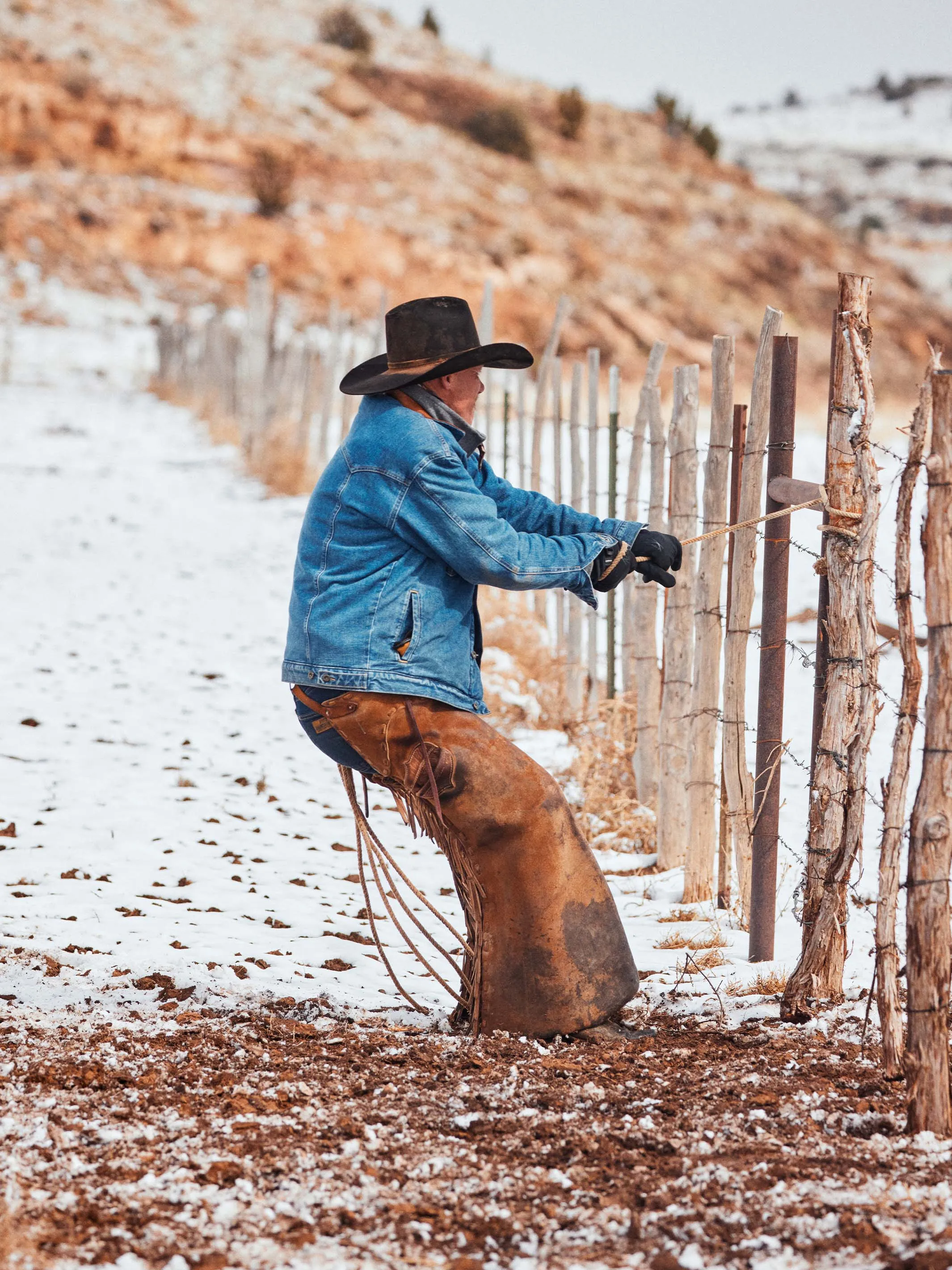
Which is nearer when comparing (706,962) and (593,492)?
(706,962)

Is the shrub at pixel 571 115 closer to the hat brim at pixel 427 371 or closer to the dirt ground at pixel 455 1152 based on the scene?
the hat brim at pixel 427 371

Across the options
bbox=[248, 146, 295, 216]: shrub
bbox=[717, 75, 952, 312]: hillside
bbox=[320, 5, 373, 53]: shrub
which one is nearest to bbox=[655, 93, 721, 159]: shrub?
bbox=[717, 75, 952, 312]: hillside

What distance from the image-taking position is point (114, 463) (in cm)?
1420

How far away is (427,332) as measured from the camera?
2.88m

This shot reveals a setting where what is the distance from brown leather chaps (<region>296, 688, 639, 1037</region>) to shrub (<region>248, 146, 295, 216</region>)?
2915cm

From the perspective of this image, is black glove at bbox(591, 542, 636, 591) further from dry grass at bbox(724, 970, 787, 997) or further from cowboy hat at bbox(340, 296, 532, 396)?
dry grass at bbox(724, 970, 787, 997)

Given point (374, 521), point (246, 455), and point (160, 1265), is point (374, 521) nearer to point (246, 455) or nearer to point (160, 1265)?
point (160, 1265)

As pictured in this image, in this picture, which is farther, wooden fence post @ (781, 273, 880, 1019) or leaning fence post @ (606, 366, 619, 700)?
leaning fence post @ (606, 366, 619, 700)

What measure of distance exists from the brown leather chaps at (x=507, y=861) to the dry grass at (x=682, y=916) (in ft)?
3.52

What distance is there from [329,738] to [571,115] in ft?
129

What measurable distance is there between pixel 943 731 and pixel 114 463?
13.2m

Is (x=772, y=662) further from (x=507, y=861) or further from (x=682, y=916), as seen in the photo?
(x=507, y=861)

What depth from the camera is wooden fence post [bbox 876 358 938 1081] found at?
7.37 feet

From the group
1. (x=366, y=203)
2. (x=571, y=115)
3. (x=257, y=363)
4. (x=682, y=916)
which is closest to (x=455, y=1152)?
(x=682, y=916)
